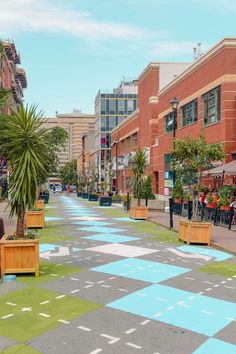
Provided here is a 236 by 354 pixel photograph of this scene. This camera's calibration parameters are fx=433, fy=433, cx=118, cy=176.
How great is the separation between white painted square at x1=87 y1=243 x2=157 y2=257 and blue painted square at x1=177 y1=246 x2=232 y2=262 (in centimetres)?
126

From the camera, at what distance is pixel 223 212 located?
21.3m

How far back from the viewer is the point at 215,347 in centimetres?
593

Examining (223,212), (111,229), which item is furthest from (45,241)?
(223,212)

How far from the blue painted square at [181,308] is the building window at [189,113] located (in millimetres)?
28535

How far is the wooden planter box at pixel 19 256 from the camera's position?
994cm

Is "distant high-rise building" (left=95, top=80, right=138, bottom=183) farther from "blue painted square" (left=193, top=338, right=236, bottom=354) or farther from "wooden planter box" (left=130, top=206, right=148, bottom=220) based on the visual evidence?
"blue painted square" (left=193, top=338, right=236, bottom=354)

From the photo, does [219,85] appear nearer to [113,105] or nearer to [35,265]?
[35,265]

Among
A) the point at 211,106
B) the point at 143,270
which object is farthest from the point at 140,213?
the point at 143,270

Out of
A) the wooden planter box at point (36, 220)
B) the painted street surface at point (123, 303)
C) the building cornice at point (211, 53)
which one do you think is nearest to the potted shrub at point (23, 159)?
the painted street surface at point (123, 303)

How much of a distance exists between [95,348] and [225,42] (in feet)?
88.1

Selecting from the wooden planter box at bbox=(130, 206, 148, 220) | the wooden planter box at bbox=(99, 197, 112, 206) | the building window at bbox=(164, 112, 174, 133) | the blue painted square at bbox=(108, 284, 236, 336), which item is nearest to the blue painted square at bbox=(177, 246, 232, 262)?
the blue painted square at bbox=(108, 284, 236, 336)

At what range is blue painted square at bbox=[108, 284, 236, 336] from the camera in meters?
6.88

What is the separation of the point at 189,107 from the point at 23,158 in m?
28.6

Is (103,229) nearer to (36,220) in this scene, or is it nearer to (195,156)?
(36,220)
